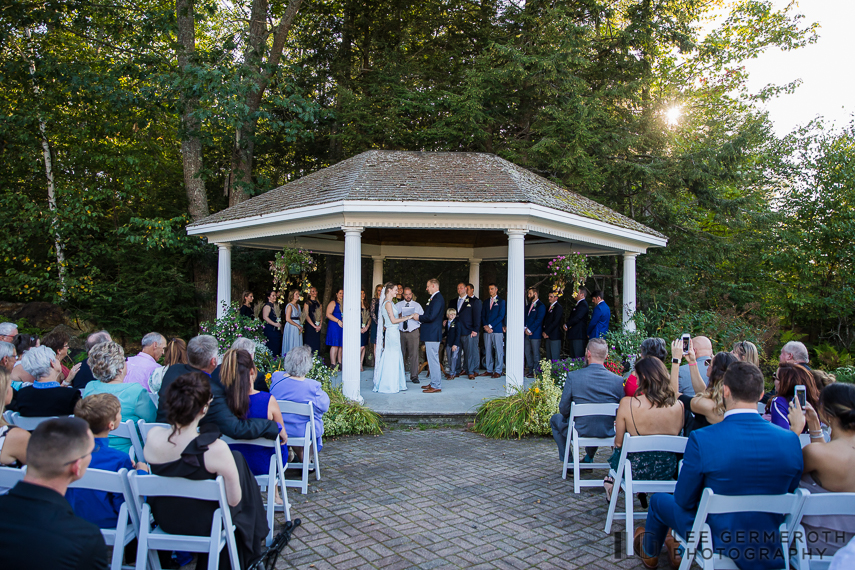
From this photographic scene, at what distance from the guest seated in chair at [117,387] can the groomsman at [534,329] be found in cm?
811

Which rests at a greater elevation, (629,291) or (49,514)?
(629,291)

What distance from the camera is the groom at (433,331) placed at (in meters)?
9.43

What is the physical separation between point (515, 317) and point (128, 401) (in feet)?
18.5

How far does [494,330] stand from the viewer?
37.5 ft

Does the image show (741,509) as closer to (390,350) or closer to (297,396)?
(297,396)

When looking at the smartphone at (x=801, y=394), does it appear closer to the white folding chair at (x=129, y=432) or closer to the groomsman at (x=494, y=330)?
the white folding chair at (x=129, y=432)

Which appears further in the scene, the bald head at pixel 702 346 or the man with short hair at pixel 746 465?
the bald head at pixel 702 346

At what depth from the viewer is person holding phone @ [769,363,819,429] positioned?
3770 mm

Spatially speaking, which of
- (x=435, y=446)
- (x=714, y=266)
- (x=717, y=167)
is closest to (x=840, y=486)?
(x=435, y=446)

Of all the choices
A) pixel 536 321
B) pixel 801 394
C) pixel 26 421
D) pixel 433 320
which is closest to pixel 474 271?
pixel 536 321

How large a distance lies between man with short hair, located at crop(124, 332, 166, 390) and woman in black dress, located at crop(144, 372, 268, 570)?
2019mm

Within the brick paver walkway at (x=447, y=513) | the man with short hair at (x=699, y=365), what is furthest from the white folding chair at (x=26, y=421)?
the man with short hair at (x=699, y=365)

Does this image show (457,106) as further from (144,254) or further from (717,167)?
(144,254)

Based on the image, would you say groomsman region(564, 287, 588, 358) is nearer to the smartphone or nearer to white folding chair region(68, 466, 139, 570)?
the smartphone
